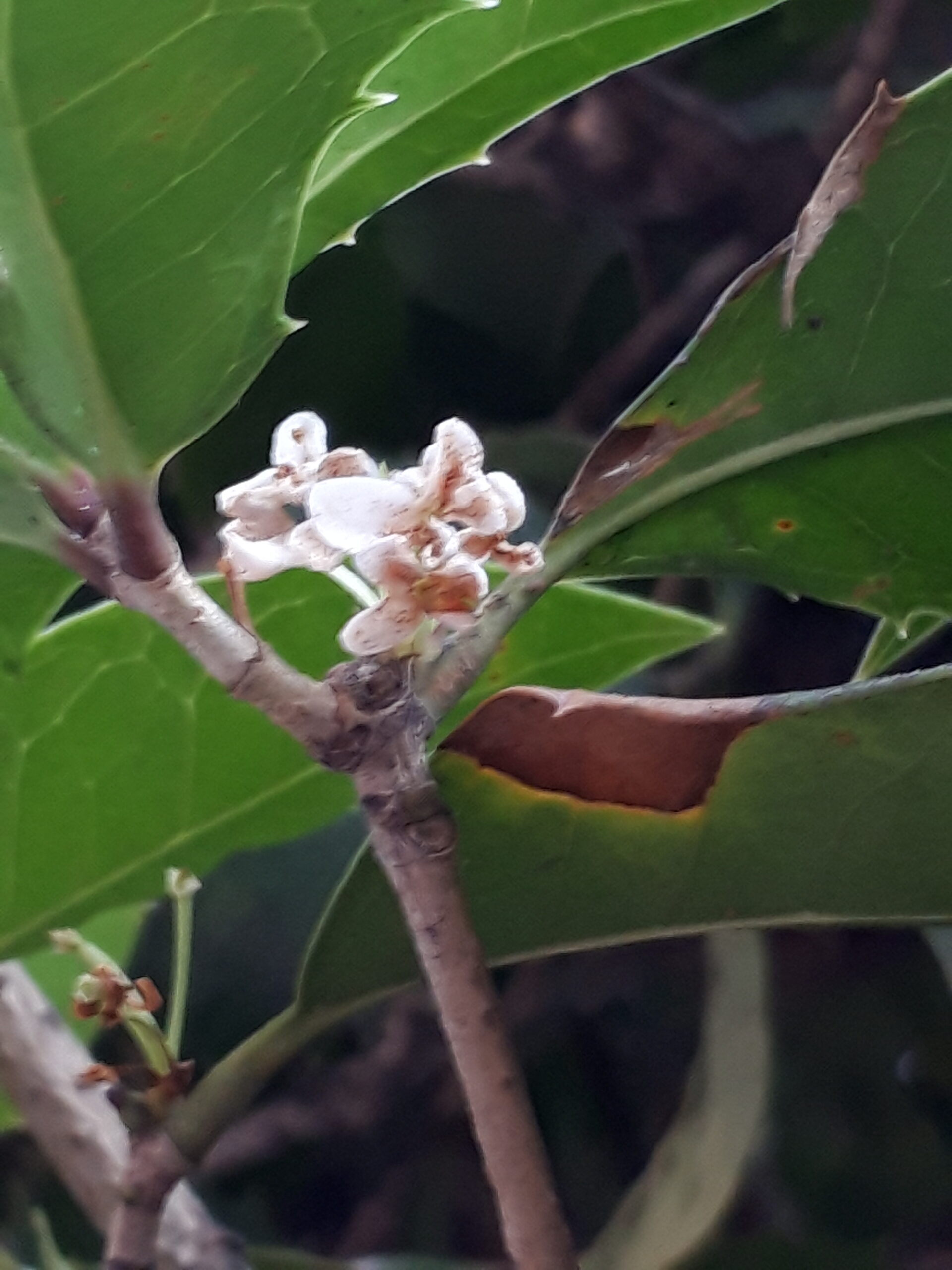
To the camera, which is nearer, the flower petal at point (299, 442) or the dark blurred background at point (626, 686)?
the flower petal at point (299, 442)

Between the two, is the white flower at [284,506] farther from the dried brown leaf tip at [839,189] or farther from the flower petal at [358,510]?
the dried brown leaf tip at [839,189]

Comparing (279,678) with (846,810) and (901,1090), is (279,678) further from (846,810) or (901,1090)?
(901,1090)

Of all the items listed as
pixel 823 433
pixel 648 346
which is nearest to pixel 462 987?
pixel 823 433

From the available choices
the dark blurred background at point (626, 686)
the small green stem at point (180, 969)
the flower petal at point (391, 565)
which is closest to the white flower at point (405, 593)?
the flower petal at point (391, 565)

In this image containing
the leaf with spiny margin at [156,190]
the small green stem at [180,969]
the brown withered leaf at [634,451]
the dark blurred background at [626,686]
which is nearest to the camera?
the leaf with spiny margin at [156,190]

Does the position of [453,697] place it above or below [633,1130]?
above

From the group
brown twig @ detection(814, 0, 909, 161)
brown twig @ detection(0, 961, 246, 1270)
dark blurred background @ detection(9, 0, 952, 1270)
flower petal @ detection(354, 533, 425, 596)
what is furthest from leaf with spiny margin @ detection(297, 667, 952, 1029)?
brown twig @ detection(814, 0, 909, 161)

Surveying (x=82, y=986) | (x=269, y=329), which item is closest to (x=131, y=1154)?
(x=82, y=986)

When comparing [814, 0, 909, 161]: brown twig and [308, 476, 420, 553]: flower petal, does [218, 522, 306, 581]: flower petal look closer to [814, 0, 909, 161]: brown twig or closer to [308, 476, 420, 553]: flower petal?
[308, 476, 420, 553]: flower petal
